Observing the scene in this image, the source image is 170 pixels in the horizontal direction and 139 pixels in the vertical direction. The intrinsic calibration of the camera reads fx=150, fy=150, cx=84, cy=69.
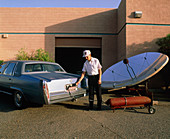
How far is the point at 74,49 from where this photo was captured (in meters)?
15.8

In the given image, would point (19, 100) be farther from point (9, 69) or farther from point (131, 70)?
point (131, 70)

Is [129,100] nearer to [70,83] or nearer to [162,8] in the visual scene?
[70,83]

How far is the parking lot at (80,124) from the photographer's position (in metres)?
3.08

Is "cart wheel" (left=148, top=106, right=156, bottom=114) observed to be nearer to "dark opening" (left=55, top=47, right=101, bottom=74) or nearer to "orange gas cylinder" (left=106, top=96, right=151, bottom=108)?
"orange gas cylinder" (left=106, top=96, right=151, bottom=108)

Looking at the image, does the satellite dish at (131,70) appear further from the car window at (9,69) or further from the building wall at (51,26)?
the building wall at (51,26)

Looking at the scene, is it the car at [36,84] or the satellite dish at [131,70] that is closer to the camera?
the car at [36,84]

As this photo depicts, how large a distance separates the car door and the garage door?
4.81 m

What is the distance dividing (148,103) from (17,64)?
179 inches

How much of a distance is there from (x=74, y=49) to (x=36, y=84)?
1199 centimetres

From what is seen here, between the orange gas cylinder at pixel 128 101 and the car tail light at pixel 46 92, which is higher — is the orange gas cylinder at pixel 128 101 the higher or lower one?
the lower one

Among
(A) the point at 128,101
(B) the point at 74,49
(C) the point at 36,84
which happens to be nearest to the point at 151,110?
(A) the point at 128,101

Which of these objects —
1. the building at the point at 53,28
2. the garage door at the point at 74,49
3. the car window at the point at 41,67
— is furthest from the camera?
the garage door at the point at 74,49

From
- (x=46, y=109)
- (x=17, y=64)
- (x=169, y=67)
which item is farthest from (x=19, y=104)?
(x=169, y=67)

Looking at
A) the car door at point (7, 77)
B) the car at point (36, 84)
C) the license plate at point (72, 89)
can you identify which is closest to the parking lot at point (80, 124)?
the car at point (36, 84)
